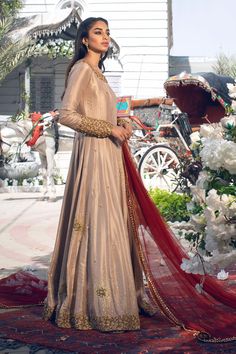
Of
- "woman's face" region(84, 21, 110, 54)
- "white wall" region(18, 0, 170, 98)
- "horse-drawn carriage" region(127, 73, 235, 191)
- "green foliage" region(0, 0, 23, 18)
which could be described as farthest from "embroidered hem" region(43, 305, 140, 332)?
A: "white wall" region(18, 0, 170, 98)

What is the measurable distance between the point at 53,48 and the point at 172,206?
13.2 metres

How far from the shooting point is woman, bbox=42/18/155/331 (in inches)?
183

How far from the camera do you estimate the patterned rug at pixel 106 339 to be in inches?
166

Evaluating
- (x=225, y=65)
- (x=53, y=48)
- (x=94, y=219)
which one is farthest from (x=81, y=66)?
(x=225, y=65)

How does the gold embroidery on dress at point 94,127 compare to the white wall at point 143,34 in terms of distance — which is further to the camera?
the white wall at point 143,34

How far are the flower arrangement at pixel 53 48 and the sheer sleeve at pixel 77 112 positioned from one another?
17.8 m

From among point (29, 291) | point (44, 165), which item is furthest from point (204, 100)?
point (29, 291)

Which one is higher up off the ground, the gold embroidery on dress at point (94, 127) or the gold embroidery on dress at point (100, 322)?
the gold embroidery on dress at point (94, 127)

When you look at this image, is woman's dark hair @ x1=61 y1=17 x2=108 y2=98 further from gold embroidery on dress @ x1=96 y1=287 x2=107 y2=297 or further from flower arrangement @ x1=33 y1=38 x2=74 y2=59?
flower arrangement @ x1=33 y1=38 x2=74 y2=59

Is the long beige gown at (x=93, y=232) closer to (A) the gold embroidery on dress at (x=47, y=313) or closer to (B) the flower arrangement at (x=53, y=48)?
(A) the gold embroidery on dress at (x=47, y=313)

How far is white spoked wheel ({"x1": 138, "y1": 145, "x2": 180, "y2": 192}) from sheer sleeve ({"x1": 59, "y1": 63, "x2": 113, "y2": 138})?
9.14 m

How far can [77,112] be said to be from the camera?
494 centimetres

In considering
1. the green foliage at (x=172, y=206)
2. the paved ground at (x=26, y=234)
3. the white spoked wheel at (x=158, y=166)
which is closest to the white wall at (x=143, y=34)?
the paved ground at (x=26, y=234)

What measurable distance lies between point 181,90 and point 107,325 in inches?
344
